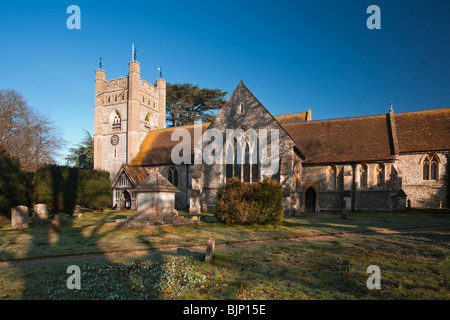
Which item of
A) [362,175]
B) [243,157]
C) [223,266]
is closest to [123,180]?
[243,157]

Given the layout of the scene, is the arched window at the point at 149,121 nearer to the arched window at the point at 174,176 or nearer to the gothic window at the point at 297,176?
the arched window at the point at 174,176

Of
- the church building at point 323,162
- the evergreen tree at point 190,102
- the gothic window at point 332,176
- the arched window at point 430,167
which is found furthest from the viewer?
the evergreen tree at point 190,102

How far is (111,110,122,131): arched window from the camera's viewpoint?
3729cm

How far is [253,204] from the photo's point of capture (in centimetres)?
1538

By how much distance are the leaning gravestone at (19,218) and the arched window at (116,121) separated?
23.8 metres

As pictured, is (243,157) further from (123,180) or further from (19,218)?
(19,218)

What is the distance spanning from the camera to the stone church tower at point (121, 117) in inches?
1407

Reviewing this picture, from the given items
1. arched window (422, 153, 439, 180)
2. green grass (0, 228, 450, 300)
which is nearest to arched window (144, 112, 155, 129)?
arched window (422, 153, 439, 180)

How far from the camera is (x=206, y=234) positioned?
1298cm

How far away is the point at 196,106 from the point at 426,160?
3263cm

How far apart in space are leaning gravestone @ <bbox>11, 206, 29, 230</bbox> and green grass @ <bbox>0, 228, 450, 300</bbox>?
826 cm

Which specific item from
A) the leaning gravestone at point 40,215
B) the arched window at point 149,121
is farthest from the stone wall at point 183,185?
the leaning gravestone at point 40,215

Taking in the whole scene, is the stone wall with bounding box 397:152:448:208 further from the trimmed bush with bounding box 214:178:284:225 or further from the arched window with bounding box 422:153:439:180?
the trimmed bush with bounding box 214:178:284:225
